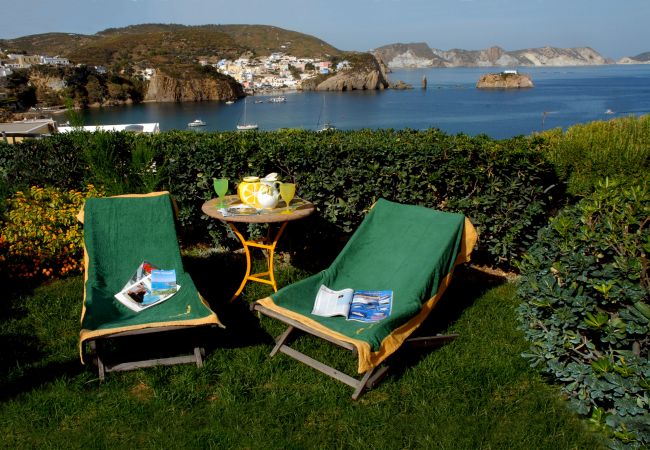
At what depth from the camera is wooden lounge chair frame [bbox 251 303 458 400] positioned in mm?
3075

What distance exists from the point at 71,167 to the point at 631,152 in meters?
6.28

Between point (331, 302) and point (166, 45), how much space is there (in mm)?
123094

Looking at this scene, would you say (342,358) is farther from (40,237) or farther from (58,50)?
(58,50)

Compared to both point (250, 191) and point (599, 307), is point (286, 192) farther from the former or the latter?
point (599, 307)

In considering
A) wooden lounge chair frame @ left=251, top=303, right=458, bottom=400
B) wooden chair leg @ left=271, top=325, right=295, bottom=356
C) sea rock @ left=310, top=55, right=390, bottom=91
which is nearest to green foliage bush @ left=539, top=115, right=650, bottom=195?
wooden lounge chair frame @ left=251, top=303, right=458, bottom=400

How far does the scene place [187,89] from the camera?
88.5 meters

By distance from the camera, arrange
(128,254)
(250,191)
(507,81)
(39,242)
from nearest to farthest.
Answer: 1. (128,254)
2. (250,191)
3. (39,242)
4. (507,81)

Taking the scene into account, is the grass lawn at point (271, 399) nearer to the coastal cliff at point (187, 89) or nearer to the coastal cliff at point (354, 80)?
the coastal cliff at point (187, 89)

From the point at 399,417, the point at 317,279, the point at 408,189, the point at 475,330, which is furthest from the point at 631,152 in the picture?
the point at 399,417

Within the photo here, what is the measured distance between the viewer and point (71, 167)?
5930mm

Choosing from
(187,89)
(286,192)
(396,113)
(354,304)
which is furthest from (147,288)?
(187,89)

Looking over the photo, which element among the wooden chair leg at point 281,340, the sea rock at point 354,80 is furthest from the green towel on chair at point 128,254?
the sea rock at point 354,80

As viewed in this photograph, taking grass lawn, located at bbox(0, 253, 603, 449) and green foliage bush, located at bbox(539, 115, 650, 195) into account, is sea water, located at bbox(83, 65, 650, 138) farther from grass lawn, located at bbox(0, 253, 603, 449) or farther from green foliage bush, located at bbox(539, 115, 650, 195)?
grass lawn, located at bbox(0, 253, 603, 449)

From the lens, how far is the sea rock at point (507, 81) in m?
109
